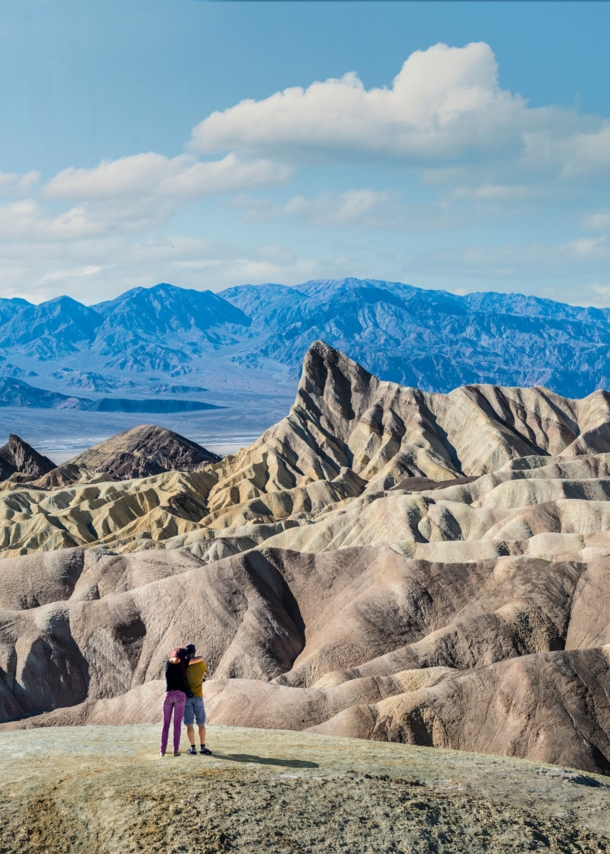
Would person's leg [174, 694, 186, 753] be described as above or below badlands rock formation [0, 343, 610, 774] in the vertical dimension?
above

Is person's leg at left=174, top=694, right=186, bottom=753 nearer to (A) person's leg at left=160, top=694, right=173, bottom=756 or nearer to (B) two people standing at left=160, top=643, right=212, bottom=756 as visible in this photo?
(B) two people standing at left=160, top=643, right=212, bottom=756

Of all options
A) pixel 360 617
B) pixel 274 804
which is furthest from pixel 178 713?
pixel 360 617

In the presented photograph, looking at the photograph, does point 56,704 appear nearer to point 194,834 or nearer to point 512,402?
point 194,834

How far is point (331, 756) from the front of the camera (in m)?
27.5

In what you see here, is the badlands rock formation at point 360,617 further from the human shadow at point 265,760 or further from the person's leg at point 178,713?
the person's leg at point 178,713

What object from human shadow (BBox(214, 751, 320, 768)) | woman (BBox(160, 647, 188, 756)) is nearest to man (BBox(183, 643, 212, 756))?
woman (BBox(160, 647, 188, 756))

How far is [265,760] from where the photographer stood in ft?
83.6

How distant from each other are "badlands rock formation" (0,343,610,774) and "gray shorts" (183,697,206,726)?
17.3 meters

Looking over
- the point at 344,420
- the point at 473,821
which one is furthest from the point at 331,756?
the point at 344,420

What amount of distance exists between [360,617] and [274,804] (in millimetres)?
35762

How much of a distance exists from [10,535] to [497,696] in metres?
84.3

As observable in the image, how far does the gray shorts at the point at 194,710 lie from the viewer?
78.0ft

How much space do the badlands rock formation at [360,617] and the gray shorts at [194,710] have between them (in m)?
17.3

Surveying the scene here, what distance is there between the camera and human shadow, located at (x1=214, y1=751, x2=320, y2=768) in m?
25.1
